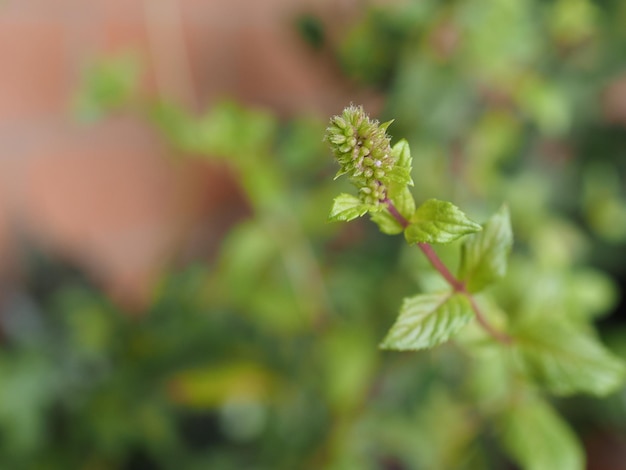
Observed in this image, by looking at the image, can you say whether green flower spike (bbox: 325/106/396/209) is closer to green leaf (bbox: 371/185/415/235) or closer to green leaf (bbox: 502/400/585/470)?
green leaf (bbox: 371/185/415/235)

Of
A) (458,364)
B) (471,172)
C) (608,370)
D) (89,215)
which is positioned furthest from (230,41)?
(608,370)

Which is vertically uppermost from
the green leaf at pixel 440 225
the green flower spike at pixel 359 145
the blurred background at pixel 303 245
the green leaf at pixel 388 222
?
the green flower spike at pixel 359 145

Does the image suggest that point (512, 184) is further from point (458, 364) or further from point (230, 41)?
point (230, 41)

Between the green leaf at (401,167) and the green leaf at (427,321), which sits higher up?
the green leaf at (401,167)

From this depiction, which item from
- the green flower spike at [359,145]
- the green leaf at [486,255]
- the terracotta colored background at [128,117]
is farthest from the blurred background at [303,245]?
the green flower spike at [359,145]

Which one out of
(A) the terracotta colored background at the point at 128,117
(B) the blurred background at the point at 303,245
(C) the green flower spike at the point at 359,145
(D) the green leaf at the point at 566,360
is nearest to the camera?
(C) the green flower spike at the point at 359,145

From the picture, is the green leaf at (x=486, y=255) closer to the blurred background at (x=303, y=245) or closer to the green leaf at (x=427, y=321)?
the green leaf at (x=427, y=321)
